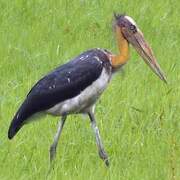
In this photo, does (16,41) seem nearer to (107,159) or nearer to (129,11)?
(129,11)

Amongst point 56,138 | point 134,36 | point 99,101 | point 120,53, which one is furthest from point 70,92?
point 99,101

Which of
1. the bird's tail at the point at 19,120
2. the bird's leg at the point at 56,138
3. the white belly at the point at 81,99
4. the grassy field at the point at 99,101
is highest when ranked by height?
the white belly at the point at 81,99

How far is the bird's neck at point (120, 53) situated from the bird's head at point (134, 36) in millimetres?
27

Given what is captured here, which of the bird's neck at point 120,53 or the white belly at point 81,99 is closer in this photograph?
the white belly at point 81,99

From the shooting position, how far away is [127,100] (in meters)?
8.04

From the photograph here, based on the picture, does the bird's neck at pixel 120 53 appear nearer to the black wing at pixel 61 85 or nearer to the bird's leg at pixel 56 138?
the black wing at pixel 61 85

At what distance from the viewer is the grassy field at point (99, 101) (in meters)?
6.76

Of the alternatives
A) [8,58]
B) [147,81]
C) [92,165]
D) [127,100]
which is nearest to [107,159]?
[92,165]

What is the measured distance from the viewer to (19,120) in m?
6.86

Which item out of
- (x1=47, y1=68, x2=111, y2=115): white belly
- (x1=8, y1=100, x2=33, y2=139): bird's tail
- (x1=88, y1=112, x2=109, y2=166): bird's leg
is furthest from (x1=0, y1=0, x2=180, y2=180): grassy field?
(x1=47, y1=68, x2=111, y2=115): white belly

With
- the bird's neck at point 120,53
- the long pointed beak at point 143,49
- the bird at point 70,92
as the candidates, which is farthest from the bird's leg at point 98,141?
the long pointed beak at point 143,49

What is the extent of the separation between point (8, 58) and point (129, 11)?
2.09 metres

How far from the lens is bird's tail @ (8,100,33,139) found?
22.4ft

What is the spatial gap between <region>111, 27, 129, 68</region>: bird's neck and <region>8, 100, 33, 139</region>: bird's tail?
0.80 meters
